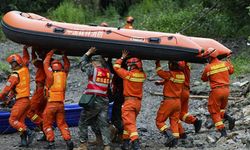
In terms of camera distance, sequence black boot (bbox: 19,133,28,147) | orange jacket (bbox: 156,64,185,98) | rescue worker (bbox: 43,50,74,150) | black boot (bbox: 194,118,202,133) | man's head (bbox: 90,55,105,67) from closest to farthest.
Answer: man's head (bbox: 90,55,105,67), rescue worker (bbox: 43,50,74,150), orange jacket (bbox: 156,64,185,98), black boot (bbox: 19,133,28,147), black boot (bbox: 194,118,202,133)

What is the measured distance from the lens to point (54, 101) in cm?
958

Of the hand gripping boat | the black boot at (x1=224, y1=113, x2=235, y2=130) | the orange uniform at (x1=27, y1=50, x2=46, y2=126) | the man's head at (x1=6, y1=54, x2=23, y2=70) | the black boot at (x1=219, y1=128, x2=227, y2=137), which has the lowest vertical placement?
the black boot at (x1=219, y1=128, x2=227, y2=137)

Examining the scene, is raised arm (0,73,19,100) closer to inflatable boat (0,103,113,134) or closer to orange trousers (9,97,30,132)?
orange trousers (9,97,30,132)

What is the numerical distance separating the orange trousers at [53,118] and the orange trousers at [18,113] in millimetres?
400

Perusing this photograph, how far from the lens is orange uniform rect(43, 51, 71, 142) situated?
377 inches

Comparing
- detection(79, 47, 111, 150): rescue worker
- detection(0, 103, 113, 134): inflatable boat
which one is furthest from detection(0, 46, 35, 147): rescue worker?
detection(79, 47, 111, 150): rescue worker

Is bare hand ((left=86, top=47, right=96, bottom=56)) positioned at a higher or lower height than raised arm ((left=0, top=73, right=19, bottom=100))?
higher

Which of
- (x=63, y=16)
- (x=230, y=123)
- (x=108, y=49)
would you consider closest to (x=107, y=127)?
(x=108, y=49)

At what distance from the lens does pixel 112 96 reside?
10.1 m

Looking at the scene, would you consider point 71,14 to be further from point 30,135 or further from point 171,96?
point 171,96

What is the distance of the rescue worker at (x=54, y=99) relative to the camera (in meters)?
9.58

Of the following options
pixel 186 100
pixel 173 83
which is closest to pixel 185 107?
pixel 186 100

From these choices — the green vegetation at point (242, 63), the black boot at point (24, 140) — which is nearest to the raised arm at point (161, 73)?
the black boot at point (24, 140)

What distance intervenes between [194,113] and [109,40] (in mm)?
3893
